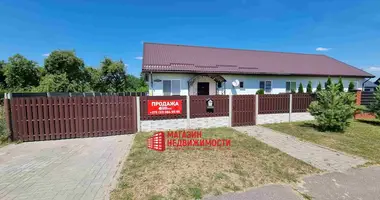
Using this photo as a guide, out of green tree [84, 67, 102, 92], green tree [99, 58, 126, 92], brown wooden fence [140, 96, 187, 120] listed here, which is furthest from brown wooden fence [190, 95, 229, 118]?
green tree [84, 67, 102, 92]

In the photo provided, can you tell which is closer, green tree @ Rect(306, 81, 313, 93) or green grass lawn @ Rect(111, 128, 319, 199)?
green grass lawn @ Rect(111, 128, 319, 199)

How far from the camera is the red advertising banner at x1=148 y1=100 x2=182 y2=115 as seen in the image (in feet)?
25.1

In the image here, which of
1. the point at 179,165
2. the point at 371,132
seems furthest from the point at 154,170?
the point at 371,132

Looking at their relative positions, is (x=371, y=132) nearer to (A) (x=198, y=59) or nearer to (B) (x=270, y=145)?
(B) (x=270, y=145)

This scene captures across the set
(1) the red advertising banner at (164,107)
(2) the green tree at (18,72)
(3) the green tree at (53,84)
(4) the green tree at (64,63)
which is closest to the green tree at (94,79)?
(4) the green tree at (64,63)

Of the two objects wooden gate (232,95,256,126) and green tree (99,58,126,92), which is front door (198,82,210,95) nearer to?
wooden gate (232,95,256,126)

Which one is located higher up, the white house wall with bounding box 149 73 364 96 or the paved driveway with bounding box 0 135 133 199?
the white house wall with bounding box 149 73 364 96

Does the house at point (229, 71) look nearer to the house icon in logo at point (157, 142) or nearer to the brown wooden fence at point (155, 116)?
the brown wooden fence at point (155, 116)

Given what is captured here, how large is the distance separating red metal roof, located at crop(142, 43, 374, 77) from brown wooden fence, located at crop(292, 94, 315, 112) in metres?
4.76

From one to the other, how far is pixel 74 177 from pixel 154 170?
1649 mm

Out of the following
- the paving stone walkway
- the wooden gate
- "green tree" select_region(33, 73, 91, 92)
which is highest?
"green tree" select_region(33, 73, 91, 92)

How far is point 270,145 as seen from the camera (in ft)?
19.4

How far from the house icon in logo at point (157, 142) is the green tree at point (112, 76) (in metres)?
20.5

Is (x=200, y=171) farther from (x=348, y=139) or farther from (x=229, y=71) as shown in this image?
(x=229, y=71)
